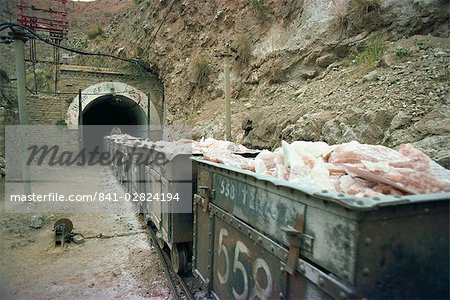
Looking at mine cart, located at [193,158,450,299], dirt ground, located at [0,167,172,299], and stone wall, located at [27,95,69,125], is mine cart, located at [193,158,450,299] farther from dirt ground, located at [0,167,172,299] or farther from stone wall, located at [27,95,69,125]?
stone wall, located at [27,95,69,125]

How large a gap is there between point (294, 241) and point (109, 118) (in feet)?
87.6

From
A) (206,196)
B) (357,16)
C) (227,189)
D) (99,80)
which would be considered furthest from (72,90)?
(227,189)

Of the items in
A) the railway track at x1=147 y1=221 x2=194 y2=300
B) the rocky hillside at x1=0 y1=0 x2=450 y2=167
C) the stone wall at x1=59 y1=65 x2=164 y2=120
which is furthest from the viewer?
the stone wall at x1=59 y1=65 x2=164 y2=120

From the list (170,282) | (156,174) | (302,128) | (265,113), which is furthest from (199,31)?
(170,282)

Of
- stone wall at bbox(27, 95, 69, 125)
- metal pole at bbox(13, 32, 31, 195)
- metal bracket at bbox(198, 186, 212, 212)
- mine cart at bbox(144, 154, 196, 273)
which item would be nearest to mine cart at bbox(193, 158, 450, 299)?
metal bracket at bbox(198, 186, 212, 212)

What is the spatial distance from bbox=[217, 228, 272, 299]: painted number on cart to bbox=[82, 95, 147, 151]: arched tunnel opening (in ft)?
53.5

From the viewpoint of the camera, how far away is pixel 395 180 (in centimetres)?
170

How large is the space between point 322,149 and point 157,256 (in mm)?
3459

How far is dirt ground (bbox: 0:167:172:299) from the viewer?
3.82 meters

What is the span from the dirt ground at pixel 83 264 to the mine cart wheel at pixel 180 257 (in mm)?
264

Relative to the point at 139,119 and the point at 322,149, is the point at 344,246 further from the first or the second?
the point at 139,119

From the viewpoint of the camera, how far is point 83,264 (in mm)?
4570

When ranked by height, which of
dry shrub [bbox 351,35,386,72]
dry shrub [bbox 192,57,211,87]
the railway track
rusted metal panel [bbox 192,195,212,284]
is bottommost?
the railway track

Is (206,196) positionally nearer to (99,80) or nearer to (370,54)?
(370,54)
